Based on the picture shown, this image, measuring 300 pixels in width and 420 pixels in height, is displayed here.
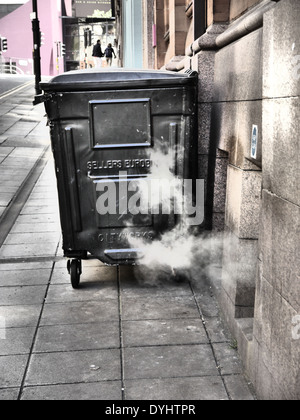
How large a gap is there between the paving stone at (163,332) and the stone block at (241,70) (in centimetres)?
198

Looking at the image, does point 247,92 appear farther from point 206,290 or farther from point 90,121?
point 206,290

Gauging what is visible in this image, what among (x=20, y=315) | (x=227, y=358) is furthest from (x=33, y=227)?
(x=227, y=358)

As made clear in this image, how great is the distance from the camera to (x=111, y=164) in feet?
19.1

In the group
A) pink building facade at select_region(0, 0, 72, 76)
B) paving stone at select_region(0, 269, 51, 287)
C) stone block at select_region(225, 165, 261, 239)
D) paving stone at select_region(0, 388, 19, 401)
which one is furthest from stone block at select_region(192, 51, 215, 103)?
pink building facade at select_region(0, 0, 72, 76)

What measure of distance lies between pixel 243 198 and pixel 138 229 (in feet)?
5.10

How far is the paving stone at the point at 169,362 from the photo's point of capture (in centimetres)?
434

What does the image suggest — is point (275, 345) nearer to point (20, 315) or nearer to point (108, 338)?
point (108, 338)

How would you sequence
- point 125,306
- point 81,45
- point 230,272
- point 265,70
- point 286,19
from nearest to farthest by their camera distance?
point 286,19 < point 265,70 < point 230,272 < point 125,306 < point 81,45

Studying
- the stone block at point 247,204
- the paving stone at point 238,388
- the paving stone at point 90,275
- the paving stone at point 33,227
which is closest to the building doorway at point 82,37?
the paving stone at point 33,227

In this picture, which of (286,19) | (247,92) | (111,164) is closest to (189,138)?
(111,164)

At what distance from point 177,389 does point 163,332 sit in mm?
1016

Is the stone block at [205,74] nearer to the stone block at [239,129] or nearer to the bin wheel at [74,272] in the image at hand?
the stone block at [239,129]

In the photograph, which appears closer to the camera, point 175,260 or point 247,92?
point 247,92

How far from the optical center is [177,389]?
4.09 m
